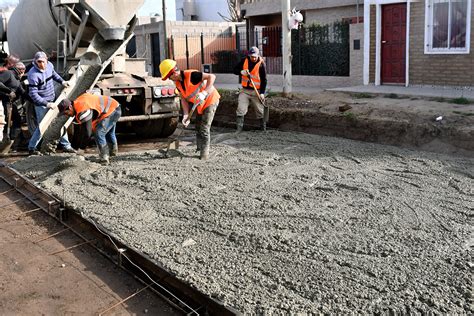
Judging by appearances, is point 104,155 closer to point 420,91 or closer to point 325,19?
point 420,91

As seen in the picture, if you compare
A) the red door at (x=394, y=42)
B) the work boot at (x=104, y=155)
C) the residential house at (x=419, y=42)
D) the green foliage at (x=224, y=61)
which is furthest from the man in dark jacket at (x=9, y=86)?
the green foliage at (x=224, y=61)

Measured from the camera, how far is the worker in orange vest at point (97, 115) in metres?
7.75

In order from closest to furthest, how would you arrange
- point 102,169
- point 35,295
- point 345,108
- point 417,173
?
point 35,295 < point 417,173 < point 102,169 < point 345,108

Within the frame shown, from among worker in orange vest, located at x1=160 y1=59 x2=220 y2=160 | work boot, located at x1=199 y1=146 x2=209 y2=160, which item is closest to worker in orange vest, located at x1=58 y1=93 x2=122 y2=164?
worker in orange vest, located at x1=160 y1=59 x2=220 y2=160

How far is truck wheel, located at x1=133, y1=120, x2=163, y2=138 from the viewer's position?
11095mm

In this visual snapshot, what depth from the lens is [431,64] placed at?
1316 cm

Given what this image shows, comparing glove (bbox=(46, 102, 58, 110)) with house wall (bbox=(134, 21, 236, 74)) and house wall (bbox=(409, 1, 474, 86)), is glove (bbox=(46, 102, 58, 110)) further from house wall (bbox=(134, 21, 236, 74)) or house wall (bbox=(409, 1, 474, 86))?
house wall (bbox=(134, 21, 236, 74))

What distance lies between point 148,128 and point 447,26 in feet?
24.4

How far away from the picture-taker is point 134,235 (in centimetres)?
539

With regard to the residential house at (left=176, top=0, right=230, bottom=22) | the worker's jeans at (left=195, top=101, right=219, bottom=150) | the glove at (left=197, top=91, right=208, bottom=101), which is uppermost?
the residential house at (left=176, top=0, right=230, bottom=22)

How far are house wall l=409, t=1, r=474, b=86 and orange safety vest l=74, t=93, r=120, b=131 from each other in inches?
321

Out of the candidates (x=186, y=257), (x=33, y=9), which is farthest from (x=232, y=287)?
(x=33, y=9)

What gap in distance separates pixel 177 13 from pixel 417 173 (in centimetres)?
3613

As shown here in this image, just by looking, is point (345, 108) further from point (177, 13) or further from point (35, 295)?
point (177, 13)
